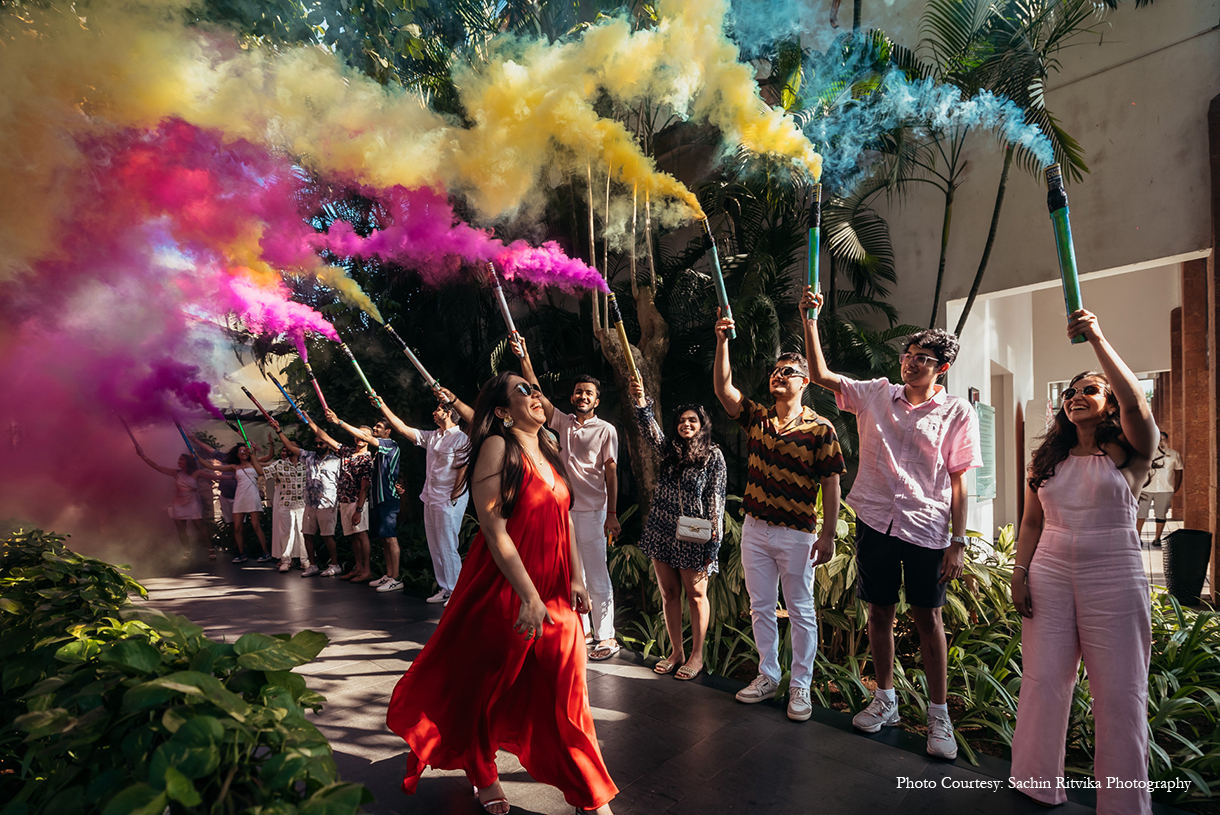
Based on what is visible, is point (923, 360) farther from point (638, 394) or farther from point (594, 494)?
point (594, 494)

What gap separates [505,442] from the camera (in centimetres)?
274

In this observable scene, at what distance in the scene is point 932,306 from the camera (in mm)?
7199

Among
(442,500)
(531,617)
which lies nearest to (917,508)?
(531,617)

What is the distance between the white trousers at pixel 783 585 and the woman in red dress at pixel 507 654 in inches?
60.7

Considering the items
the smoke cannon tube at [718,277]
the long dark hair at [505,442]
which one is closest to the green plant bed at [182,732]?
the long dark hair at [505,442]

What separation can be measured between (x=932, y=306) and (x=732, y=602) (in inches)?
172

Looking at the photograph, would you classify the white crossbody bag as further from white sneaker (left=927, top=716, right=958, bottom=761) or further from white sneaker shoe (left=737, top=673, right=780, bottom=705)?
white sneaker (left=927, top=716, right=958, bottom=761)

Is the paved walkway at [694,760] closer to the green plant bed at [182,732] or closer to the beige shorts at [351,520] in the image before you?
the green plant bed at [182,732]

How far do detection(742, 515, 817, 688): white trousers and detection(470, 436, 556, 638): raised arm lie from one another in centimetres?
178

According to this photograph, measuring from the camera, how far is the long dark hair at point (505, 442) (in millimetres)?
2676

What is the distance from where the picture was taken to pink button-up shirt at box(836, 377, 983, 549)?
11.0 feet

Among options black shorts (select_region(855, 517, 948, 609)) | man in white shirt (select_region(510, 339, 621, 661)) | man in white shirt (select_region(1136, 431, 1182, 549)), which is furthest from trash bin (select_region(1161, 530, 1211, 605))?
man in white shirt (select_region(510, 339, 621, 661))

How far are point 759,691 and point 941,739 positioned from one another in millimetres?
1038

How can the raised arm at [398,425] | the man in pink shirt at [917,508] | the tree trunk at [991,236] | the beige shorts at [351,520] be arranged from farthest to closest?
the beige shorts at [351,520] < the raised arm at [398,425] < the tree trunk at [991,236] < the man in pink shirt at [917,508]
